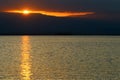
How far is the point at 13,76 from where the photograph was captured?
46125mm

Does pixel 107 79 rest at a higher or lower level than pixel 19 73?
lower

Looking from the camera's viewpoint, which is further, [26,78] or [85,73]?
[85,73]

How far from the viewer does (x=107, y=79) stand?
4322 centimetres

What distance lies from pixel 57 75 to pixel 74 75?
1.95 m

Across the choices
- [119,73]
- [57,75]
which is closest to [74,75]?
[57,75]

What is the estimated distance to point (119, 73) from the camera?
4797 cm

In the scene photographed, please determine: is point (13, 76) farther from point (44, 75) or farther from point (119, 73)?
point (119, 73)

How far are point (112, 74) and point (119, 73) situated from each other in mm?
1192

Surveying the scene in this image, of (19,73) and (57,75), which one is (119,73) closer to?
(57,75)

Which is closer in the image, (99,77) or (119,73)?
(99,77)

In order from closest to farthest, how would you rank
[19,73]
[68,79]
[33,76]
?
[68,79] < [33,76] < [19,73]

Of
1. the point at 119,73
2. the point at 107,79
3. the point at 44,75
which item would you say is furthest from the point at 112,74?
the point at 44,75

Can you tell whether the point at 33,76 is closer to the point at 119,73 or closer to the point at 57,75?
the point at 57,75

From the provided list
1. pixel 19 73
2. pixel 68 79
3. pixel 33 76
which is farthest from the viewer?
pixel 19 73
